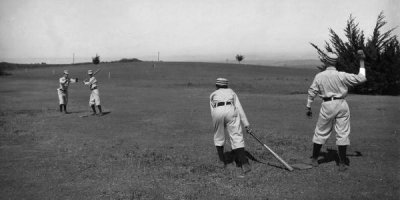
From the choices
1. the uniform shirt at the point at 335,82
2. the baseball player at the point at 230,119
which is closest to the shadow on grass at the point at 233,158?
the baseball player at the point at 230,119

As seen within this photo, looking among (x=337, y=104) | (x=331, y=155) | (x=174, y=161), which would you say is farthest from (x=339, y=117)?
(x=174, y=161)

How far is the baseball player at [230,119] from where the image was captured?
24.0 ft

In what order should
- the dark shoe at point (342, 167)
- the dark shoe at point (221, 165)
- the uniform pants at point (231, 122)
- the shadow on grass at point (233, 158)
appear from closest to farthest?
the dark shoe at point (342, 167) → the uniform pants at point (231, 122) → the dark shoe at point (221, 165) → the shadow on grass at point (233, 158)

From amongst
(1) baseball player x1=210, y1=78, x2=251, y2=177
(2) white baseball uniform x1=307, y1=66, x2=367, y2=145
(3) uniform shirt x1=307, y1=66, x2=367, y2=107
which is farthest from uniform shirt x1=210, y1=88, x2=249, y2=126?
(3) uniform shirt x1=307, y1=66, x2=367, y2=107

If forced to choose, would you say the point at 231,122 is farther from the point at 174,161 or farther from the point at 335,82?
the point at 335,82

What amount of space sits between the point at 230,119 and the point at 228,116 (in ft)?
0.23

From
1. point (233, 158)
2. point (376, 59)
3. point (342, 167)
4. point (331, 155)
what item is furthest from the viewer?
point (376, 59)

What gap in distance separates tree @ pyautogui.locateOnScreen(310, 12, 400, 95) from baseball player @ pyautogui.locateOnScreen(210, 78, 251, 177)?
18.2 metres

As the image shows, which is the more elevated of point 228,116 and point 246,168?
point 228,116

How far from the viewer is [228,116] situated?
24.2ft

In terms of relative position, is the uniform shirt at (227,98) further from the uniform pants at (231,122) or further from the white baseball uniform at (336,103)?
the white baseball uniform at (336,103)

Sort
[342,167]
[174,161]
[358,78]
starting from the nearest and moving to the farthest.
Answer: [358,78]
[342,167]
[174,161]

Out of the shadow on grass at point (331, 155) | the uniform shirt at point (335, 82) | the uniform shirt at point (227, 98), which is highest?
the uniform shirt at point (335, 82)

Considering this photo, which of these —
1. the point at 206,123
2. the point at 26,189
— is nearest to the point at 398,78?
the point at 206,123
